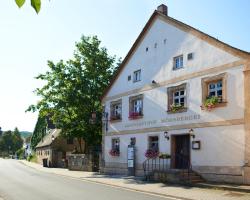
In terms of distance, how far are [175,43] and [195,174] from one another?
8.20m

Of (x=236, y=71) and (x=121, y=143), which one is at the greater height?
(x=236, y=71)

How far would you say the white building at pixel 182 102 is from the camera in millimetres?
18531

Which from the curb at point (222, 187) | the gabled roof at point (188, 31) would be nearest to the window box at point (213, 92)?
the gabled roof at point (188, 31)

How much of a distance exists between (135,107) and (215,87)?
332 inches

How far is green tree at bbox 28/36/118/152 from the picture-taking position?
35000 millimetres

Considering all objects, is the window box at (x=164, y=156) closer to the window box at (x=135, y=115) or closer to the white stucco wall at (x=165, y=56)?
the window box at (x=135, y=115)

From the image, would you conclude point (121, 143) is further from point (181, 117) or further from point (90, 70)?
point (90, 70)

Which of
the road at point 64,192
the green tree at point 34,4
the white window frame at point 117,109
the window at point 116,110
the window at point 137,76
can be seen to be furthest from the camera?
the white window frame at point 117,109

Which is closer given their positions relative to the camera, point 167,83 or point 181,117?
point 181,117

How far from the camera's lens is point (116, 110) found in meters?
30.2

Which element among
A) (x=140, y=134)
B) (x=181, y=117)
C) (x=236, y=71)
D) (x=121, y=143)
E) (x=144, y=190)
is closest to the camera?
(x=144, y=190)

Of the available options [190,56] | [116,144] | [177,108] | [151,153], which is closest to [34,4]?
[190,56]

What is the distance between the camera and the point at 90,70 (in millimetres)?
35906

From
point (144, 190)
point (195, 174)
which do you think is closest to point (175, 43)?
point (195, 174)
